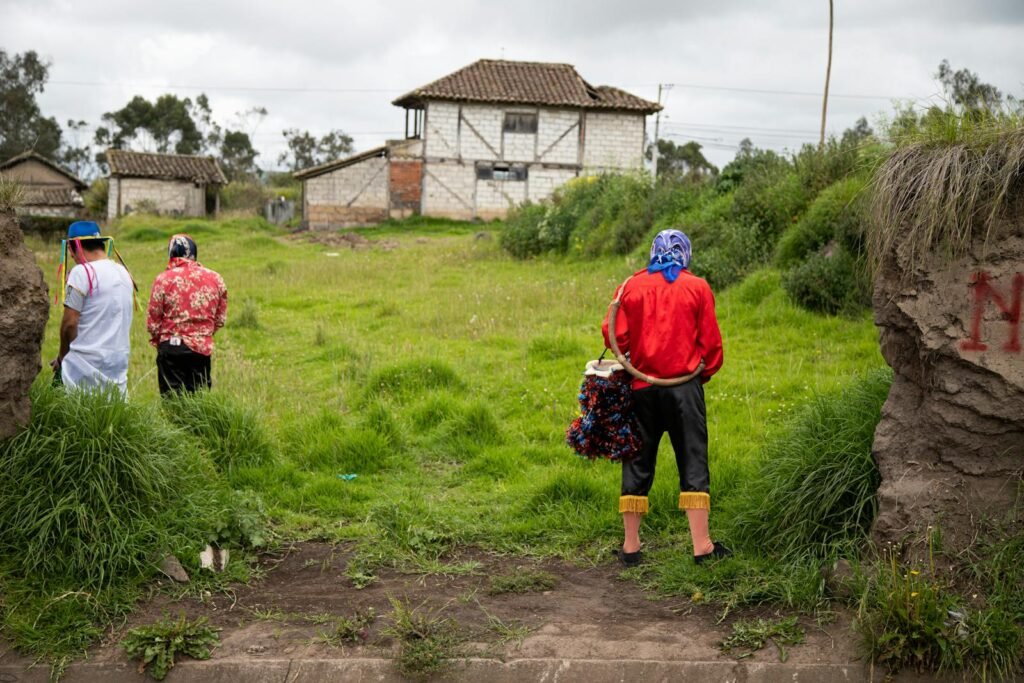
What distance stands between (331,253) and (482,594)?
76.2 ft

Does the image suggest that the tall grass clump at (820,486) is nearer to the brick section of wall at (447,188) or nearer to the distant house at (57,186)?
the brick section of wall at (447,188)

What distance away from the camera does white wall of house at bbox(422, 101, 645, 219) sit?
1459 inches

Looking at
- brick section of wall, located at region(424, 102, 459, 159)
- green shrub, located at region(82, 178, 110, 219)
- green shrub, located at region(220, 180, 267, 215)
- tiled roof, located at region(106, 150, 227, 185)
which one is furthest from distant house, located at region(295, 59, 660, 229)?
green shrub, located at region(82, 178, 110, 219)

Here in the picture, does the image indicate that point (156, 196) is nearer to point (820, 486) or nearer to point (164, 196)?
point (164, 196)

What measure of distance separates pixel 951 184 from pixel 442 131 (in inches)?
1298

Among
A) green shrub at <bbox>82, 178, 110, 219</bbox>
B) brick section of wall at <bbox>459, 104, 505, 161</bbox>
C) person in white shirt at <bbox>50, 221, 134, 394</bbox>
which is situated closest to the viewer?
person in white shirt at <bbox>50, 221, 134, 394</bbox>

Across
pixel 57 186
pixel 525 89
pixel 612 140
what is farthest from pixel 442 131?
pixel 57 186

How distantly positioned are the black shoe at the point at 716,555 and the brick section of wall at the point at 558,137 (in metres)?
32.8

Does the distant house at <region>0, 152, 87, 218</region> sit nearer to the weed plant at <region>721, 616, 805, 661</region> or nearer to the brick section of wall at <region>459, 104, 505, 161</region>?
the brick section of wall at <region>459, 104, 505, 161</region>

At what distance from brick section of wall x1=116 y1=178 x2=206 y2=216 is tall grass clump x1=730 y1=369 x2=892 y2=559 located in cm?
4469

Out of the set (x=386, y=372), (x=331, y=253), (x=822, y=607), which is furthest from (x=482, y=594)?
(x=331, y=253)

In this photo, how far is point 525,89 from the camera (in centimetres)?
3747

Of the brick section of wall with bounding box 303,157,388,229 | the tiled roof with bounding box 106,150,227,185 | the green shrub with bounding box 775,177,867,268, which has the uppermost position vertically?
the tiled roof with bounding box 106,150,227,185

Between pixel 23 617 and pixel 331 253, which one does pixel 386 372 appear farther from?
pixel 331 253
